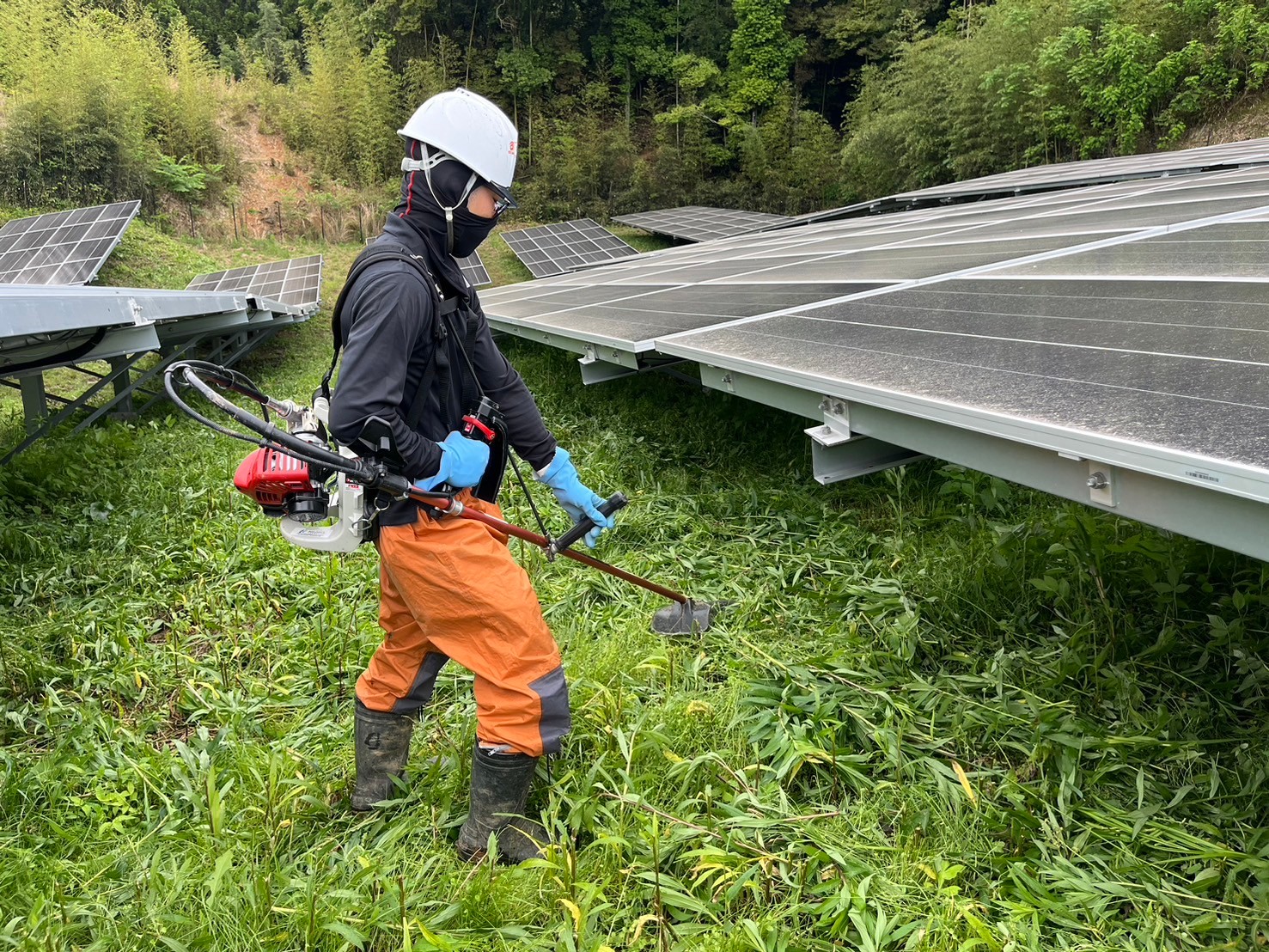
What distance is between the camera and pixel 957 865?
2.01 metres

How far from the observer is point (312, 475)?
225cm

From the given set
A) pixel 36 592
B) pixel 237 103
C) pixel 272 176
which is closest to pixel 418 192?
pixel 36 592

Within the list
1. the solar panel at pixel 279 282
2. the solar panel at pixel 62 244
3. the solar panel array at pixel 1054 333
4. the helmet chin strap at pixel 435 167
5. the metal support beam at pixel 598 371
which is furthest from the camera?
the solar panel at pixel 279 282

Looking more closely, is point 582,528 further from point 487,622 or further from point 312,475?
point 312,475

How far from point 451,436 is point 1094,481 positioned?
1.59 meters

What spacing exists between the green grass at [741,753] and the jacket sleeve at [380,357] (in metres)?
1.17

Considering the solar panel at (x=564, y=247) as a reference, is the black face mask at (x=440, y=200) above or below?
above

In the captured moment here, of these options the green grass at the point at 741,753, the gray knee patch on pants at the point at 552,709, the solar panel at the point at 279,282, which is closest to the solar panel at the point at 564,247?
the solar panel at the point at 279,282

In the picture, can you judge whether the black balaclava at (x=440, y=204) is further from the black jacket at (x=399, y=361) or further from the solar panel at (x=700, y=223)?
the solar panel at (x=700, y=223)

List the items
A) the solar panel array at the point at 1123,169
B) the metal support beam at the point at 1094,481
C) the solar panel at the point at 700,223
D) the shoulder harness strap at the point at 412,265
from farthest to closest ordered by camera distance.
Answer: the solar panel at the point at 700,223 → the solar panel array at the point at 1123,169 → the shoulder harness strap at the point at 412,265 → the metal support beam at the point at 1094,481

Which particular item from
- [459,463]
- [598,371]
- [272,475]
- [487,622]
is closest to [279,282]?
[598,371]

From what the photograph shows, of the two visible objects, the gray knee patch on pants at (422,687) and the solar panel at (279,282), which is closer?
the gray knee patch on pants at (422,687)

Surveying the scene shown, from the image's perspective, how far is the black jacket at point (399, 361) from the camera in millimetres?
2070

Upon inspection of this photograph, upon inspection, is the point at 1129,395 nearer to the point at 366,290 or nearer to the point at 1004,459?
the point at 1004,459
